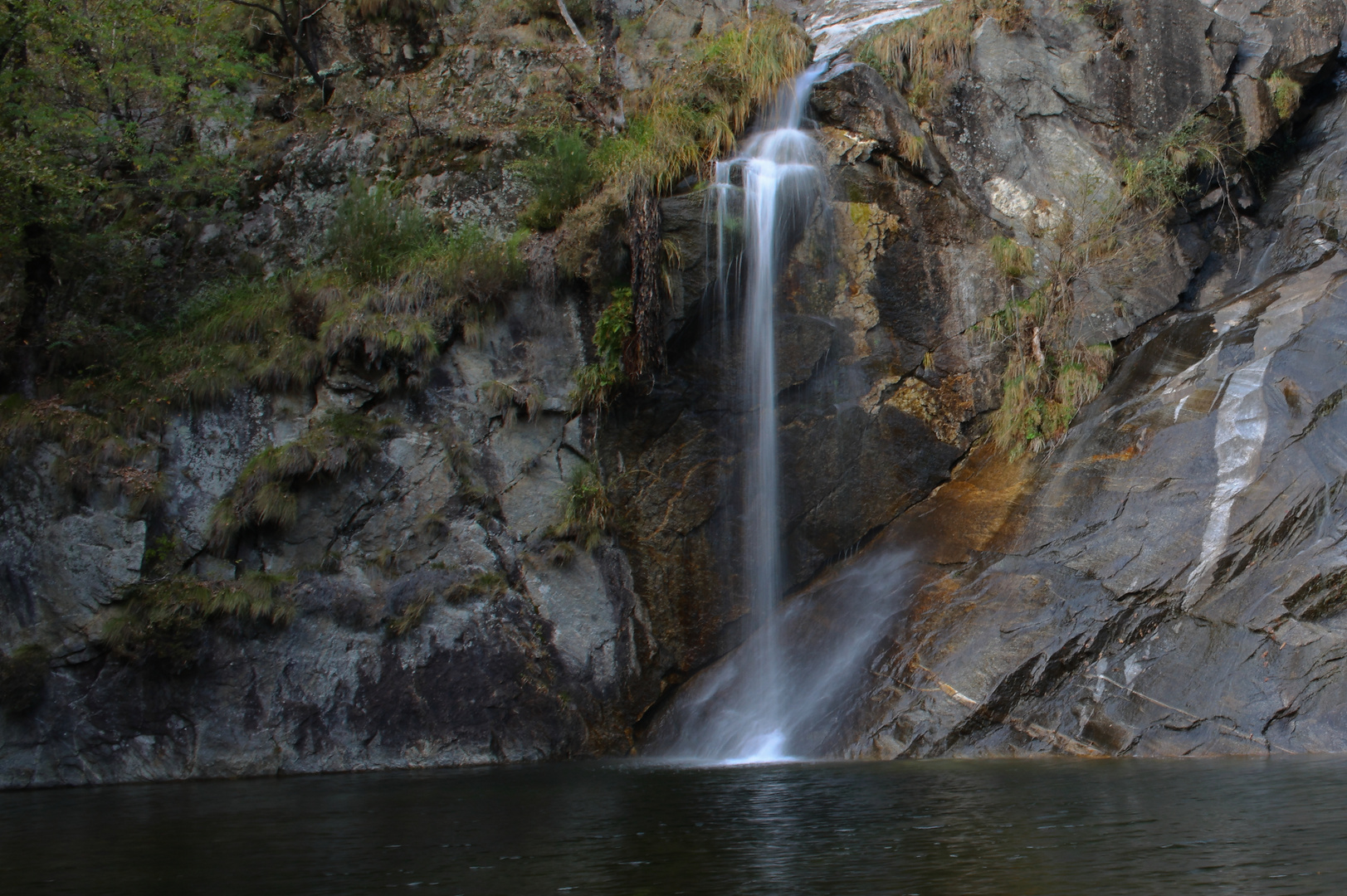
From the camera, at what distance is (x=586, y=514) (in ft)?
32.2

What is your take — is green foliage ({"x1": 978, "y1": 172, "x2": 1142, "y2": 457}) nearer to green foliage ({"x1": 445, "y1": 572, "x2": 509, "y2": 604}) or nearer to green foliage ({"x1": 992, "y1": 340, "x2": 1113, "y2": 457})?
green foliage ({"x1": 992, "y1": 340, "x2": 1113, "y2": 457})

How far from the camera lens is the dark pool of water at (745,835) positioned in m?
3.41

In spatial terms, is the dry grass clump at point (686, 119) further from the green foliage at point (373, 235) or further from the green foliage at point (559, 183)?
the green foliage at point (373, 235)

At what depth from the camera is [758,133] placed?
11734 millimetres

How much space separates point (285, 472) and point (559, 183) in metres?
4.71

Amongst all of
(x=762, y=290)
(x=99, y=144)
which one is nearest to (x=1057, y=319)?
(x=762, y=290)

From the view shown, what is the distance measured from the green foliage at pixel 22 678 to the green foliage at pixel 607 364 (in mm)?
5513

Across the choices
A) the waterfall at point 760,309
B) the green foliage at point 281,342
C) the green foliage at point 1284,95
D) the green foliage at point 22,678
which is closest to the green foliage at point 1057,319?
the green foliage at point 1284,95

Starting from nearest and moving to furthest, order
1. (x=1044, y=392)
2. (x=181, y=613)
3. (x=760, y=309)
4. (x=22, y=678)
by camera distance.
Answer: (x=22, y=678)
(x=181, y=613)
(x=1044, y=392)
(x=760, y=309)

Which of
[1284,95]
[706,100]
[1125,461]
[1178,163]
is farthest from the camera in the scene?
[706,100]

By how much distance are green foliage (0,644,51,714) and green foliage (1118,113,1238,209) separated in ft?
42.1

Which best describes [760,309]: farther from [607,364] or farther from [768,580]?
[768,580]

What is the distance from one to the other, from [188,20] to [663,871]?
14.7 meters

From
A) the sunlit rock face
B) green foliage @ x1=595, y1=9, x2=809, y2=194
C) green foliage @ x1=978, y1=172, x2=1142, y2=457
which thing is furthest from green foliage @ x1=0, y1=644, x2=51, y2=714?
green foliage @ x1=978, y1=172, x2=1142, y2=457
